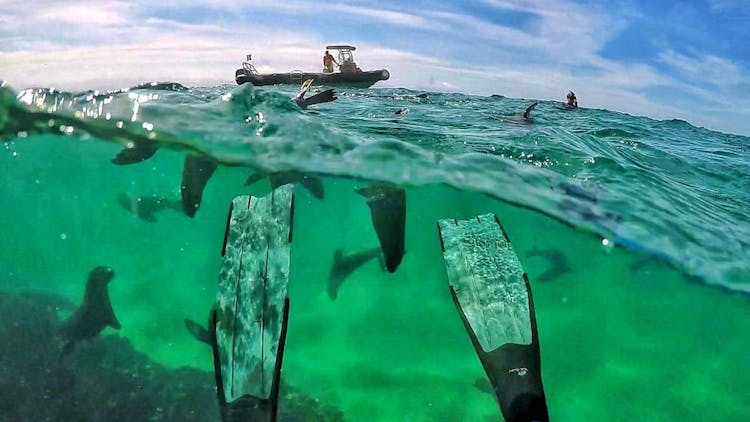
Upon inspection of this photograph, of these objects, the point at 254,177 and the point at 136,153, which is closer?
the point at 254,177

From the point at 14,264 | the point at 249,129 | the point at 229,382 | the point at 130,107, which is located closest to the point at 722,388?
the point at 229,382

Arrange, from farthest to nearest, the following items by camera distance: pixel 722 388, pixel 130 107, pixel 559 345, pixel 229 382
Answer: pixel 559 345, pixel 722 388, pixel 130 107, pixel 229 382

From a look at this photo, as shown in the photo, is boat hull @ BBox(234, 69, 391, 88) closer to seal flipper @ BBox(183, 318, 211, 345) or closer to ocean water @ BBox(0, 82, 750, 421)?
ocean water @ BBox(0, 82, 750, 421)

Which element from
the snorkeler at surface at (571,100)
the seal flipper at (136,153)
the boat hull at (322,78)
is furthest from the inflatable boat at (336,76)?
the seal flipper at (136,153)

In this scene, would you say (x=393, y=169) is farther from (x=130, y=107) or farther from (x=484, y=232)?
(x=130, y=107)

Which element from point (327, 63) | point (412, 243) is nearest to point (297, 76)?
point (327, 63)

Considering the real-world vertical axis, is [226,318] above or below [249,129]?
below

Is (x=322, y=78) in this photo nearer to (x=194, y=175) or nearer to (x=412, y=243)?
(x=412, y=243)

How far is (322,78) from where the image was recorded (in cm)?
3025

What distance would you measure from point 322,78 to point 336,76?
87 centimetres

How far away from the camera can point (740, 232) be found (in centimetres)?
916

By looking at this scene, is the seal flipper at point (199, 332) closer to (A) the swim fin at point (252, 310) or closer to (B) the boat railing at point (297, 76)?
(A) the swim fin at point (252, 310)

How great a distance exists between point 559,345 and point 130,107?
977cm

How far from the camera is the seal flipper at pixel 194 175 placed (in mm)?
9580
